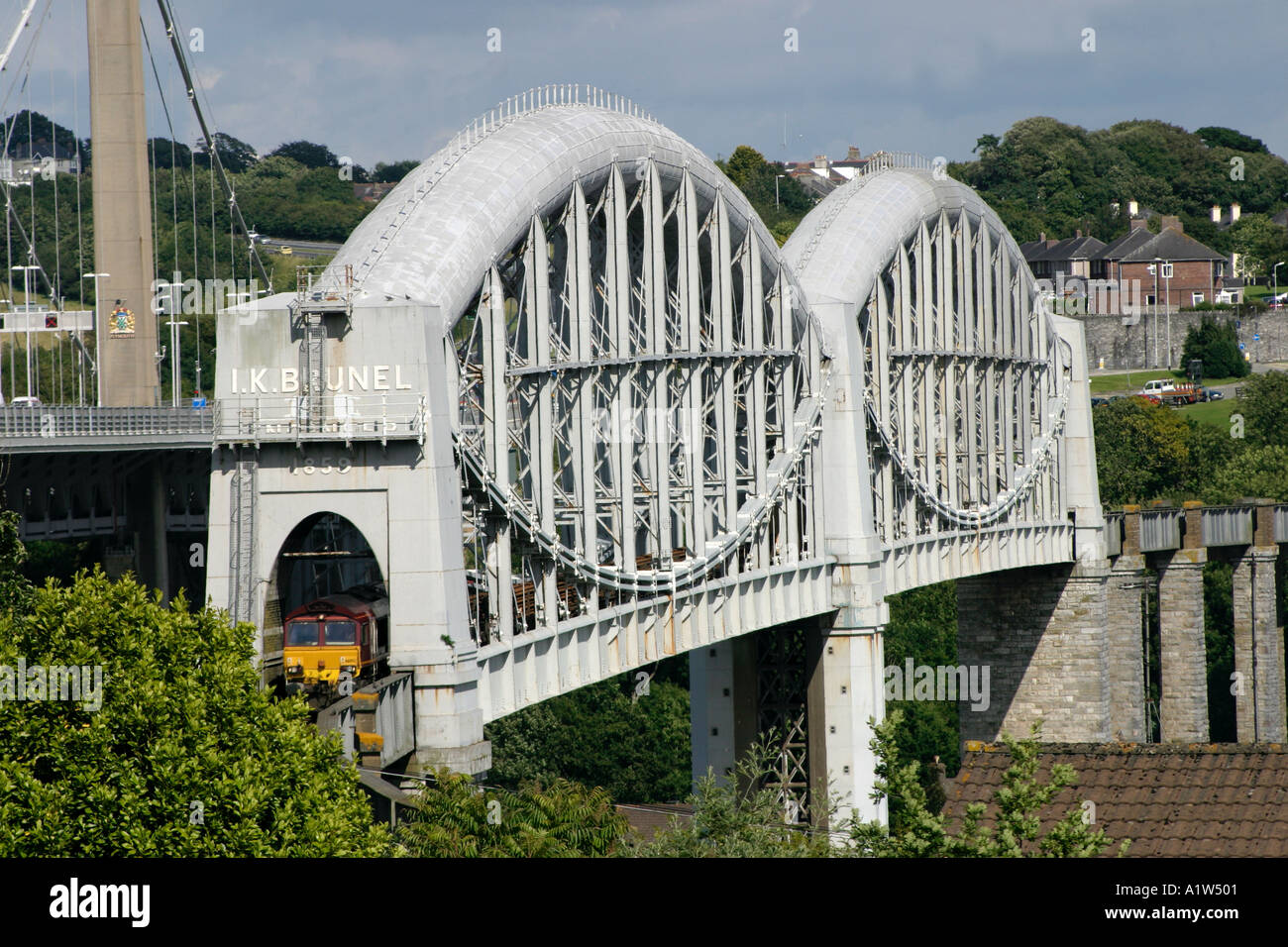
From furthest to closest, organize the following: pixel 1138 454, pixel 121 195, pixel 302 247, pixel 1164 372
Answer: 1. pixel 1164 372
2. pixel 302 247
3. pixel 1138 454
4. pixel 121 195

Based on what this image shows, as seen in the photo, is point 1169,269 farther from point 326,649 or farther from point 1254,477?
point 326,649

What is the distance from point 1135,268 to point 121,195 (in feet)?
425

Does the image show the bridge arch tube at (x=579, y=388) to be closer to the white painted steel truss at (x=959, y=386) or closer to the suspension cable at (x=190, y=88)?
the white painted steel truss at (x=959, y=386)

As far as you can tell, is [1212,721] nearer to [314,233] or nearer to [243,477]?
[314,233]

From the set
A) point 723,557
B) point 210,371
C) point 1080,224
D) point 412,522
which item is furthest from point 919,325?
point 1080,224

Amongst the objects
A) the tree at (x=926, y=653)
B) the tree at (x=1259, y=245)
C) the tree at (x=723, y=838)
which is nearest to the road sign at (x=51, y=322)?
the tree at (x=723, y=838)

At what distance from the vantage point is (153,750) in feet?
95.8

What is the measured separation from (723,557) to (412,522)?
19.7m

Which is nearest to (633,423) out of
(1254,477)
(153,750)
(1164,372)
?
(153,750)

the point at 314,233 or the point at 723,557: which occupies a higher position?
the point at 314,233

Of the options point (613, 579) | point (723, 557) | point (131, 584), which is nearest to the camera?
point (131, 584)
